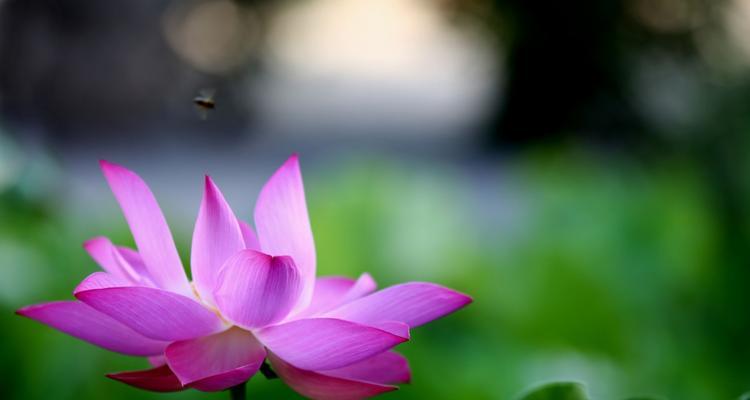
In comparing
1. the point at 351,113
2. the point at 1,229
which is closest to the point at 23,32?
the point at 1,229

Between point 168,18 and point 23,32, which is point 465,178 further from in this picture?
point 23,32

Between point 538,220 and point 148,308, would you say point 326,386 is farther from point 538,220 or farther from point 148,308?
point 538,220

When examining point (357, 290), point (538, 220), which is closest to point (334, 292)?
point (357, 290)

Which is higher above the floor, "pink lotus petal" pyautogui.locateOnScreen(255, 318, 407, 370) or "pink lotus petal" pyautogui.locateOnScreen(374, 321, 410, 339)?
"pink lotus petal" pyautogui.locateOnScreen(374, 321, 410, 339)

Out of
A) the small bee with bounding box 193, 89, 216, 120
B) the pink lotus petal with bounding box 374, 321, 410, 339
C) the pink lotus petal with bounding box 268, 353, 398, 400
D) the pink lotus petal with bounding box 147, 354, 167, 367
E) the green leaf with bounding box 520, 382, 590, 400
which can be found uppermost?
the small bee with bounding box 193, 89, 216, 120

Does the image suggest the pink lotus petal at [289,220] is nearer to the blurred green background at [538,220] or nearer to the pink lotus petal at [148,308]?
the pink lotus petal at [148,308]

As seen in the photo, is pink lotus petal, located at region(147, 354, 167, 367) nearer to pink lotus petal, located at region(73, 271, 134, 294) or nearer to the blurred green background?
pink lotus petal, located at region(73, 271, 134, 294)

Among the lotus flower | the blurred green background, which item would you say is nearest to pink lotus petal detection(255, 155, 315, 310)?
the lotus flower
